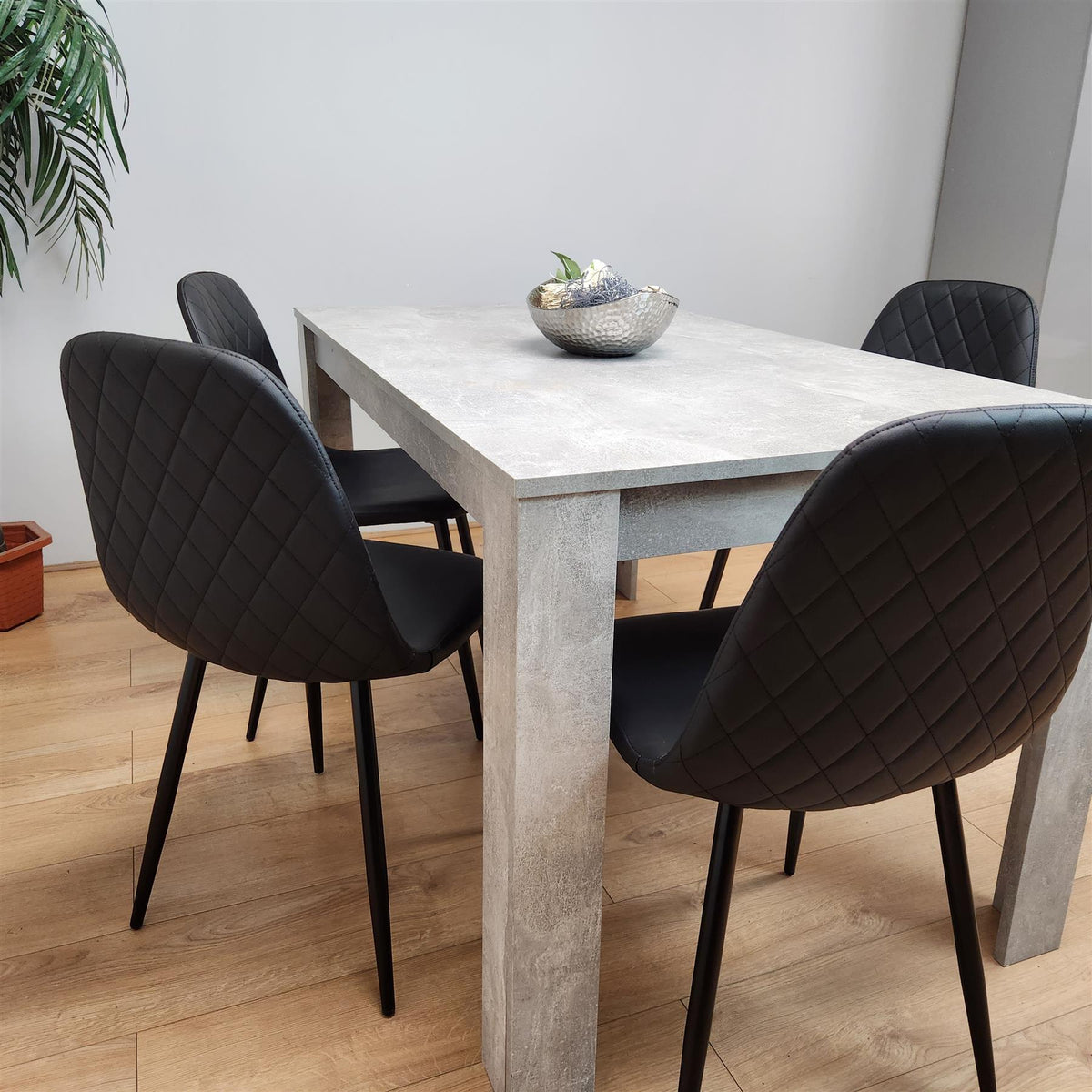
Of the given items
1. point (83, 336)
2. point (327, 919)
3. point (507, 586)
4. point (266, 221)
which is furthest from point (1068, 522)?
point (266, 221)

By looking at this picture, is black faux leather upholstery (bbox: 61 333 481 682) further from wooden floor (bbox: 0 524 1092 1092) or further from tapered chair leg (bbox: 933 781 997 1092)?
tapered chair leg (bbox: 933 781 997 1092)

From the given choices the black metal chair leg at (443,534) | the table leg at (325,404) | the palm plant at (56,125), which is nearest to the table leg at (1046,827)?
the black metal chair leg at (443,534)

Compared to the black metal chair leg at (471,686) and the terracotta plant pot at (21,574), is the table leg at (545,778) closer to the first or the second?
the black metal chair leg at (471,686)

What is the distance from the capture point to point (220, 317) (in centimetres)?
175

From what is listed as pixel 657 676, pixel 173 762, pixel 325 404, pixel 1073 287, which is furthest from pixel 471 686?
pixel 1073 287

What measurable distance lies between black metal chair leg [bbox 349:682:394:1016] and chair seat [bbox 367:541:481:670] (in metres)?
0.09

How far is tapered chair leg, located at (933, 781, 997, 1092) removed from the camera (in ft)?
3.34

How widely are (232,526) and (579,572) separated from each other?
37 cm

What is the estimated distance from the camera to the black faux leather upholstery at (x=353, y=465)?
65.5 inches

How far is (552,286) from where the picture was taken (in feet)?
5.04

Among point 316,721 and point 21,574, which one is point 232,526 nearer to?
point 316,721

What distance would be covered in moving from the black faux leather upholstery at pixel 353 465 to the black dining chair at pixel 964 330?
57cm

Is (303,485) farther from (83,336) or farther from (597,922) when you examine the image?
(597,922)

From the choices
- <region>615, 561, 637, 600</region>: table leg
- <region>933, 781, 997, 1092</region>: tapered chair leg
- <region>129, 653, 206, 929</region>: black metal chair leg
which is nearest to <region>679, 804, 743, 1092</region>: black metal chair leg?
<region>933, 781, 997, 1092</region>: tapered chair leg
